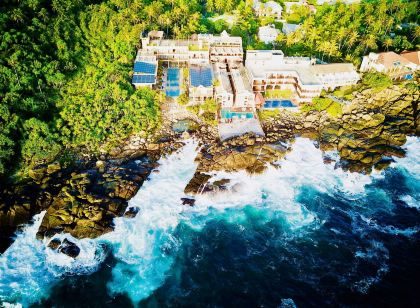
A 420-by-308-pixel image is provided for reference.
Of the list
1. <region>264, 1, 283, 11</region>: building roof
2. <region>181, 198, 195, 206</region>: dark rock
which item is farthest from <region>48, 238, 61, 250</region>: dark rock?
<region>264, 1, 283, 11</region>: building roof

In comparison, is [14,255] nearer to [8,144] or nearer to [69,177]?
[69,177]

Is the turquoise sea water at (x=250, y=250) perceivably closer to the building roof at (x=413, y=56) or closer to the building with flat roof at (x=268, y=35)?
the building roof at (x=413, y=56)

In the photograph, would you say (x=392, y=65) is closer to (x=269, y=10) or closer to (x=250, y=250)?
(x=269, y=10)

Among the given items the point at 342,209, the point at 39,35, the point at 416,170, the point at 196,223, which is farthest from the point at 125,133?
the point at 416,170

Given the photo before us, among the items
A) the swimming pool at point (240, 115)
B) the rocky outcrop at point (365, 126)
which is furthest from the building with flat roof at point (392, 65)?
the swimming pool at point (240, 115)

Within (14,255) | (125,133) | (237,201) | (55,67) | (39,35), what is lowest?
(14,255)

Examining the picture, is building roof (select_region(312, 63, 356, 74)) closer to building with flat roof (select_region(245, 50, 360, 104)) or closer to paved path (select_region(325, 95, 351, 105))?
building with flat roof (select_region(245, 50, 360, 104))

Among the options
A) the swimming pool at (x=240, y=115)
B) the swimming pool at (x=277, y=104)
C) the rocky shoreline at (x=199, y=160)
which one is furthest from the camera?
the swimming pool at (x=277, y=104)
